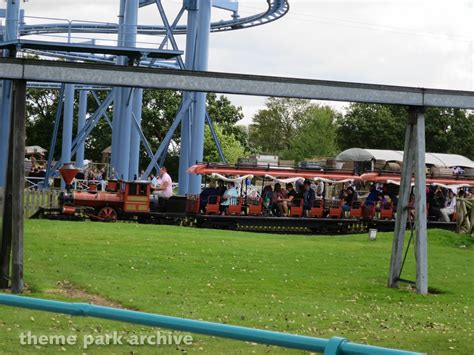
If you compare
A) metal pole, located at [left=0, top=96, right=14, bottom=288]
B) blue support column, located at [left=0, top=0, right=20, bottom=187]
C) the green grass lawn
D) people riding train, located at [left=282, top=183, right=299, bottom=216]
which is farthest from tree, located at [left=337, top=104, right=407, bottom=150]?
metal pole, located at [left=0, top=96, right=14, bottom=288]

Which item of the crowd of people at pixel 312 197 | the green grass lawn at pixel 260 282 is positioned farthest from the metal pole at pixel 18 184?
the crowd of people at pixel 312 197

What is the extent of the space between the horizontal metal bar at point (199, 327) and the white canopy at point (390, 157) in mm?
56204

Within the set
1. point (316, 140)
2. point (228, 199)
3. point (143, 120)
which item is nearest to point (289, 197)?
point (228, 199)

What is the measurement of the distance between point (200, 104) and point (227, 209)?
981 cm

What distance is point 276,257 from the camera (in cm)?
2172

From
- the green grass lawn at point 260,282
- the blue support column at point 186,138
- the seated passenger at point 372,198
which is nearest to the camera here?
the green grass lawn at point 260,282

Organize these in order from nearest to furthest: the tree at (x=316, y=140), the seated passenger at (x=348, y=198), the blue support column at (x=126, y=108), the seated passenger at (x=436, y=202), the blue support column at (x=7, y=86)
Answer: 1. the seated passenger at (x=348, y=198)
2. the seated passenger at (x=436, y=202)
3. the blue support column at (x=7, y=86)
4. the blue support column at (x=126, y=108)
5. the tree at (x=316, y=140)

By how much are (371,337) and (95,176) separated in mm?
35242

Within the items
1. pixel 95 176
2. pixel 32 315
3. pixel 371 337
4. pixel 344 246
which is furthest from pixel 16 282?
pixel 95 176

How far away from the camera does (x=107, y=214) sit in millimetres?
32125

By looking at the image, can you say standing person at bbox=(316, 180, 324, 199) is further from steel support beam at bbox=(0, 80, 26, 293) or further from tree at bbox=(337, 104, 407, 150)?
tree at bbox=(337, 104, 407, 150)

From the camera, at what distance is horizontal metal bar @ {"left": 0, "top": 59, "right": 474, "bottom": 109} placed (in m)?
15.3

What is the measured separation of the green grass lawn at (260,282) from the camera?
45.0ft

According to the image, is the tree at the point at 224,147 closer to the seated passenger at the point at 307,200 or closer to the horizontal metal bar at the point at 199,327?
the seated passenger at the point at 307,200
